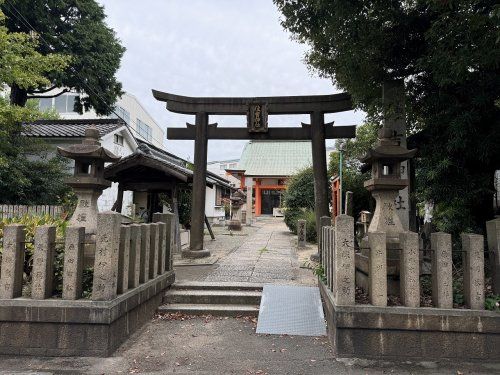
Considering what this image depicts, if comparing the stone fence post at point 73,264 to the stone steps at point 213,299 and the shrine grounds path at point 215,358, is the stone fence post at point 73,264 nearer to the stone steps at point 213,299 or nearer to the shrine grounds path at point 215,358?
the shrine grounds path at point 215,358

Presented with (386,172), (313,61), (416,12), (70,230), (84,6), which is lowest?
(70,230)

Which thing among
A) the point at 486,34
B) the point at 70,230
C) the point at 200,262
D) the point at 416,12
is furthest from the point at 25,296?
the point at 416,12

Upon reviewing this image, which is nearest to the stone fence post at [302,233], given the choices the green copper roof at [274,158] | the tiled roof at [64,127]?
the tiled roof at [64,127]

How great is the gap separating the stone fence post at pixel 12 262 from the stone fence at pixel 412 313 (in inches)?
158

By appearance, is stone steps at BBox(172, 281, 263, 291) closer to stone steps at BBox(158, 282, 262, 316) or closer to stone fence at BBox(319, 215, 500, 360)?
stone steps at BBox(158, 282, 262, 316)

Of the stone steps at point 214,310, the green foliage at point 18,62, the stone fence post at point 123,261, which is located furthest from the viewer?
the green foliage at point 18,62

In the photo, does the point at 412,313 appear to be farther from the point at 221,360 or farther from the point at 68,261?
the point at 68,261

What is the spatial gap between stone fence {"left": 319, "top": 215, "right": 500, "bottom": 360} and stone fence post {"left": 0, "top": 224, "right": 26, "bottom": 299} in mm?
4006

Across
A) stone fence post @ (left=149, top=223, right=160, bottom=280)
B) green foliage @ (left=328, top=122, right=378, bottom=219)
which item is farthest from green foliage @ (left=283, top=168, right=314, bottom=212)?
stone fence post @ (left=149, top=223, right=160, bottom=280)

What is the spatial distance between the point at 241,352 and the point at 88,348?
188cm

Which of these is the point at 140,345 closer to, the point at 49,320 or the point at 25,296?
the point at 49,320

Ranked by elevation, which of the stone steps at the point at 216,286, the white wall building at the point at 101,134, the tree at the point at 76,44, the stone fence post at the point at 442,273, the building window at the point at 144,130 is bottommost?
the stone steps at the point at 216,286

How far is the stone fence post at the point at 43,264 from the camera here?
14.6ft

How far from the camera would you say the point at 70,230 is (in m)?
4.55
